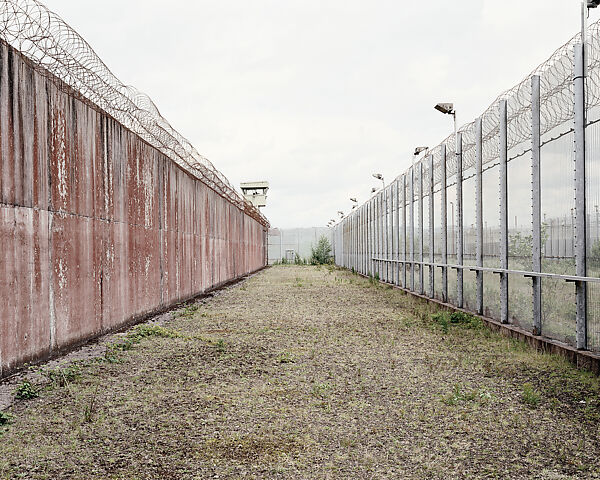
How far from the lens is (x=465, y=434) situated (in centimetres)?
381

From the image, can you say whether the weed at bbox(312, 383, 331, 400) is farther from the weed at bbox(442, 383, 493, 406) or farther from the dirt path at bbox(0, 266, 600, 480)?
the weed at bbox(442, 383, 493, 406)

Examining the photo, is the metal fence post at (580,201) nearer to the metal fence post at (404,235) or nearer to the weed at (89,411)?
the weed at (89,411)

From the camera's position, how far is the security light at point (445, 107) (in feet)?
37.4

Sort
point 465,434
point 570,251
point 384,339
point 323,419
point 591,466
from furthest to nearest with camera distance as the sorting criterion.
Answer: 1. point 384,339
2. point 570,251
3. point 323,419
4. point 465,434
5. point 591,466

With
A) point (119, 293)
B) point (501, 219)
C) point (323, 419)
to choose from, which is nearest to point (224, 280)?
point (119, 293)

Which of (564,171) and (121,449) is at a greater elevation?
(564,171)

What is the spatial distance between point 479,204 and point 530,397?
5.32 meters

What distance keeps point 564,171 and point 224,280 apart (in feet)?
47.5

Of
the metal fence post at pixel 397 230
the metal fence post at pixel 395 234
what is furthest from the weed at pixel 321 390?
the metal fence post at pixel 395 234

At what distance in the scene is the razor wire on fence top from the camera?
17.5 feet

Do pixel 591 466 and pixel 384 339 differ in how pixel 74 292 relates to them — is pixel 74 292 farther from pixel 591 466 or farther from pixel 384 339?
pixel 591 466

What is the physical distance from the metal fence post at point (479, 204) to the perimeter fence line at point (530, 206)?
2 centimetres

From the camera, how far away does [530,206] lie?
740cm

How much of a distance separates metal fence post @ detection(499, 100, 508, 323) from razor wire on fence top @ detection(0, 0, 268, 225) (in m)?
4.87
